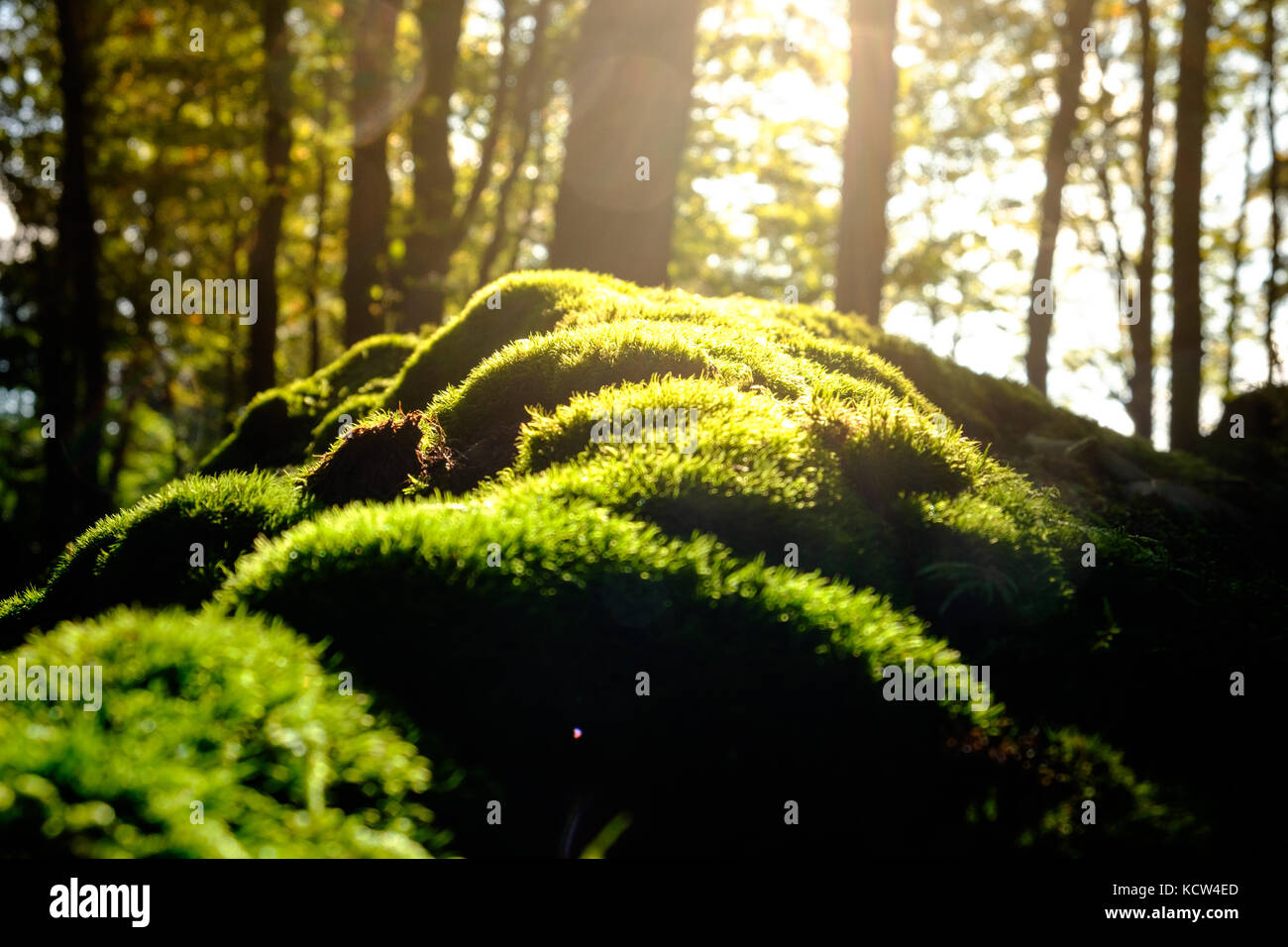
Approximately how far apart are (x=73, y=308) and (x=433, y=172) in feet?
29.4

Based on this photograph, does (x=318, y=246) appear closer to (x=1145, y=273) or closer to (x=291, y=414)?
(x=291, y=414)

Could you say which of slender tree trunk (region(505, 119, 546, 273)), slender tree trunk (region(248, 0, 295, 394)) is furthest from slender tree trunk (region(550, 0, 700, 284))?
slender tree trunk (region(505, 119, 546, 273))

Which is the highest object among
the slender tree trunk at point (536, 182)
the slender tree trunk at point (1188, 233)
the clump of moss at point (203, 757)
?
the slender tree trunk at point (536, 182)

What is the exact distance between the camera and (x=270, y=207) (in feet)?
53.4

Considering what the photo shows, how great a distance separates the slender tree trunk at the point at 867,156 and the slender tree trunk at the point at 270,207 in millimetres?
10093

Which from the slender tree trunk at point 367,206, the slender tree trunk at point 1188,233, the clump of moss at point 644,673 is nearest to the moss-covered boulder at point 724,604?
the clump of moss at point 644,673

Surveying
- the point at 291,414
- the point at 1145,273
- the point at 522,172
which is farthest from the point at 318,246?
the point at 1145,273

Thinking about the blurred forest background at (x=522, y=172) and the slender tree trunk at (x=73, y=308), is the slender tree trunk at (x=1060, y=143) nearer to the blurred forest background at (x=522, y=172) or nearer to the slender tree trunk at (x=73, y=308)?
the blurred forest background at (x=522, y=172)

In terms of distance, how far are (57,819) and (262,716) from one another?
595mm

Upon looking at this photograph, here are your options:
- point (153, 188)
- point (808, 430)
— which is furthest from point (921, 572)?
point (153, 188)

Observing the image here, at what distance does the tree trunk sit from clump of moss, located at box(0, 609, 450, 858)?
13424 millimetres

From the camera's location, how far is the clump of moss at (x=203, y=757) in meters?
2.14

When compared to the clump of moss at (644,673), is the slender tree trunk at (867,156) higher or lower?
higher
